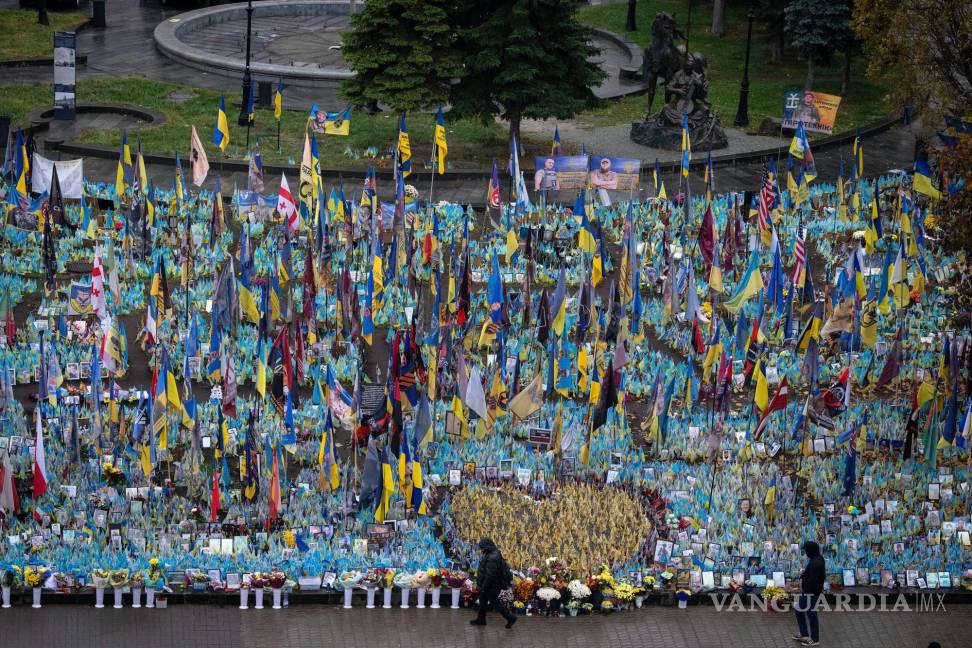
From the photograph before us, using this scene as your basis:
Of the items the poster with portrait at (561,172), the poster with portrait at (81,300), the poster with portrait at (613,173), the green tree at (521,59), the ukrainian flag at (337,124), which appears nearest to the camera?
the poster with portrait at (81,300)

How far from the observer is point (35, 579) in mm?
18953

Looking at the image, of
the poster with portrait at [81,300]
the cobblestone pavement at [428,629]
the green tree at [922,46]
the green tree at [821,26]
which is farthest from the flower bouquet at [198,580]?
the green tree at [821,26]

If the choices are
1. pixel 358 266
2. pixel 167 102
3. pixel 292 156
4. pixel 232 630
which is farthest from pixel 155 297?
pixel 167 102

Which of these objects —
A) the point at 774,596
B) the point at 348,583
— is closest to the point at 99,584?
the point at 348,583

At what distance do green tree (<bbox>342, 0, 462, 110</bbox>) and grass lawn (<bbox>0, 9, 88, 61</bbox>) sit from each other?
1455 cm

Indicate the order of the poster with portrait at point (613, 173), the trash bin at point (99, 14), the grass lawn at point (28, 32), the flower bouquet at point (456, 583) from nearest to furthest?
1. the flower bouquet at point (456, 583)
2. the poster with portrait at point (613, 173)
3. the grass lawn at point (28, 32)
4. the trash bin at point (99, 14)

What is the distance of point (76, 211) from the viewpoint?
32.9m

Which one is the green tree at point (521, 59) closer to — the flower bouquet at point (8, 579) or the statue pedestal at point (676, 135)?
the statue pedestal at point (676, 135)

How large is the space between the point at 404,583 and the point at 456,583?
0.65m

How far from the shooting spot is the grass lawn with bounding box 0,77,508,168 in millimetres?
39594

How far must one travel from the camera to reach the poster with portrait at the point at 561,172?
97.9 ft

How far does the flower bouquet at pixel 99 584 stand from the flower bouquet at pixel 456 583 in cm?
417

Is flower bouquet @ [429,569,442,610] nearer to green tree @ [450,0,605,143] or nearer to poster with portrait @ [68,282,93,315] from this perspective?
poster with portrait @ [68,282,93,315]

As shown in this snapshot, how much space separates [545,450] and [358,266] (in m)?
7.82
